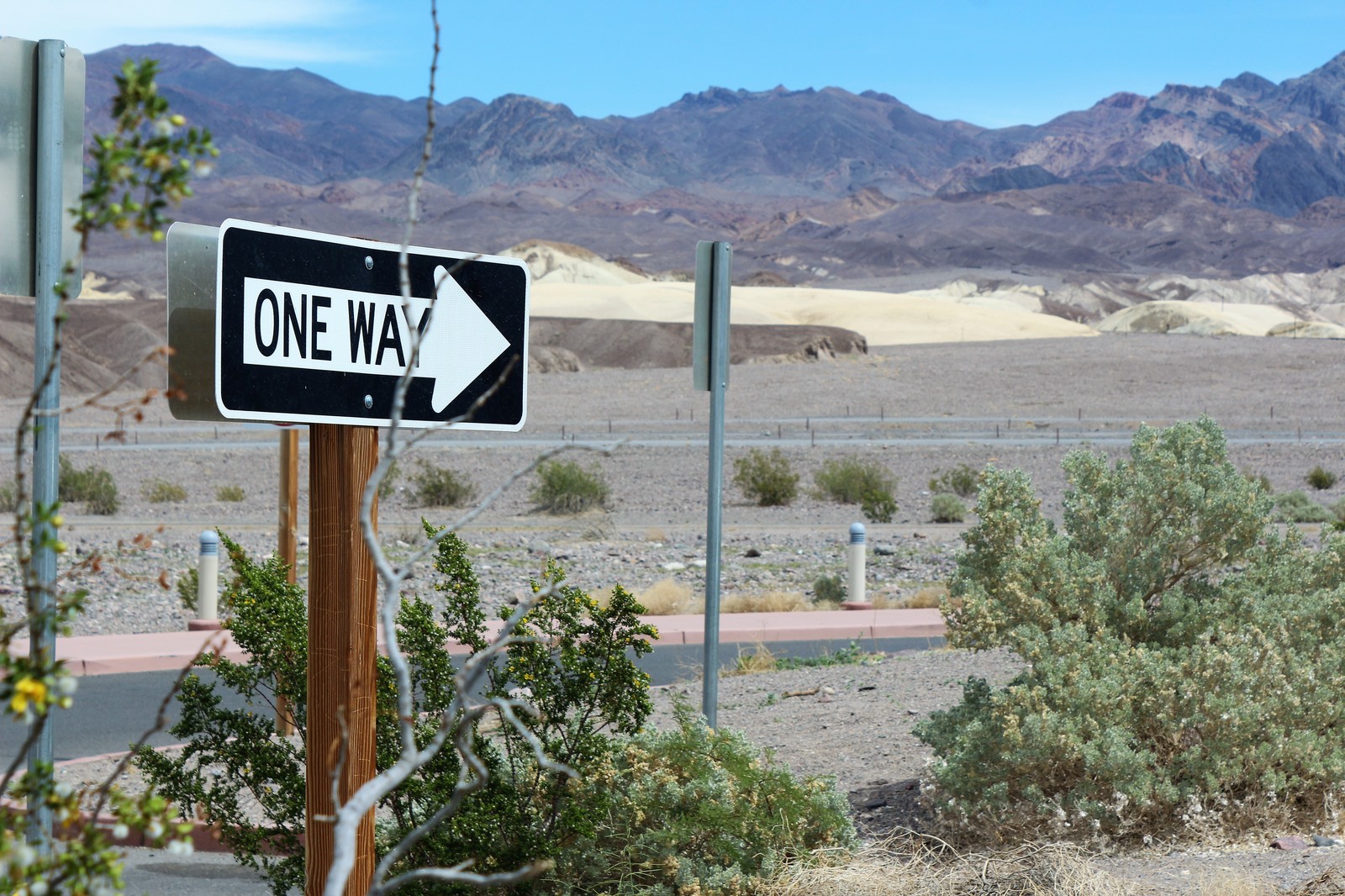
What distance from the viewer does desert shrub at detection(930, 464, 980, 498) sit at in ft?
100

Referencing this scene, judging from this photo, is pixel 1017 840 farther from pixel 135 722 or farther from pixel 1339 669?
pixel 135 722

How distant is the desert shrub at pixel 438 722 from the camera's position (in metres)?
4.53

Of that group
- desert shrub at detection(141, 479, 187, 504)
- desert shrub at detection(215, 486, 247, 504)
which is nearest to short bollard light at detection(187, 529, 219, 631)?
desert shrub at detection(215, 486, 247, 504)

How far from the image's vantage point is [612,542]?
21.6m

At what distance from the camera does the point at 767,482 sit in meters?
29.7

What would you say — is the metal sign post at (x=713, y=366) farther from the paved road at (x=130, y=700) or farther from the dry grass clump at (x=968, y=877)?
the paved road at (x=130, y=700)

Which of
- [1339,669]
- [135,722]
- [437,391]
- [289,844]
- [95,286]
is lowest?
Answer: [135,722]

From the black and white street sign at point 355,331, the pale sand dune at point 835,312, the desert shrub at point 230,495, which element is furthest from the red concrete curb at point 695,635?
the pale sand dune at point 835,312

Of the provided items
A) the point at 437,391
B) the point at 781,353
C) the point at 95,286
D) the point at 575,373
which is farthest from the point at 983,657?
the point at 95,286

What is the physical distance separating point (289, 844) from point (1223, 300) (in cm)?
13817

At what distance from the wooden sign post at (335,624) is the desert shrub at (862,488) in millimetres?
24286

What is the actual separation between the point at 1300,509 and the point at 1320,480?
7.08 m

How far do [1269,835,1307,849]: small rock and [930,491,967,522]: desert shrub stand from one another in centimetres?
2139

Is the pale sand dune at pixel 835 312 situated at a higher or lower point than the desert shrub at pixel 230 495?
higher
